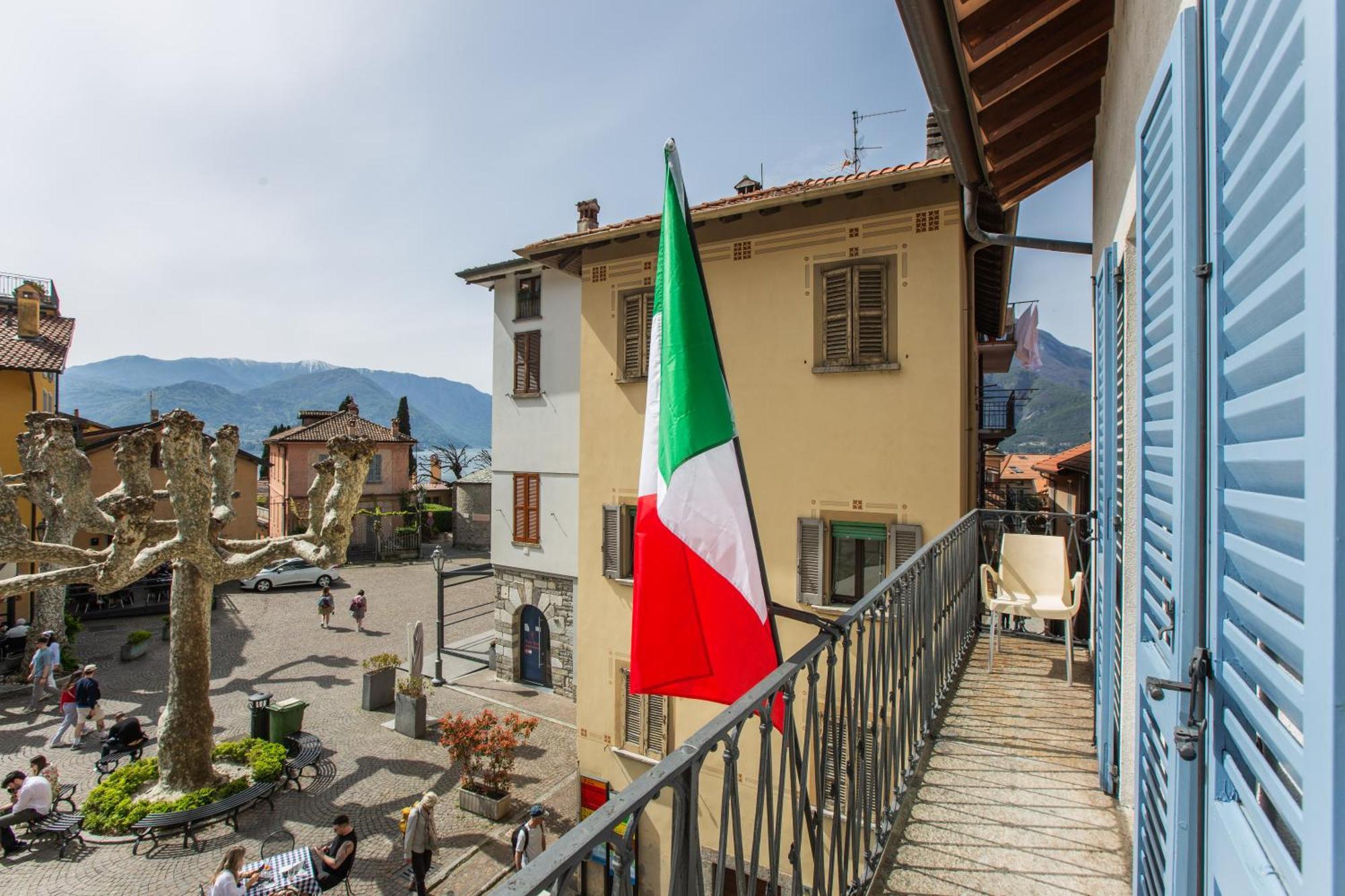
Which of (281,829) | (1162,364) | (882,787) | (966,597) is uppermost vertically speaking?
(1162,364)

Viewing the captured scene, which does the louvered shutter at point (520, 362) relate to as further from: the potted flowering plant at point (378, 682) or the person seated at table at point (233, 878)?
the person seated at table at point (233, 878)

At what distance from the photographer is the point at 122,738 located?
1193cm

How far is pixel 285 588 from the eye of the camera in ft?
92.4

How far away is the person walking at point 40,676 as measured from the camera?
49.1 ft

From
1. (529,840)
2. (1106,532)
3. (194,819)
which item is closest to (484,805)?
(529,840)

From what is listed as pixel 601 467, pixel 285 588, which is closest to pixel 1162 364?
pixel 601 467

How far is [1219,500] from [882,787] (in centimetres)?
242

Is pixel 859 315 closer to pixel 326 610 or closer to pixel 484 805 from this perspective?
pixel 484 805

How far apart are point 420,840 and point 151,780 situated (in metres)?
5.51

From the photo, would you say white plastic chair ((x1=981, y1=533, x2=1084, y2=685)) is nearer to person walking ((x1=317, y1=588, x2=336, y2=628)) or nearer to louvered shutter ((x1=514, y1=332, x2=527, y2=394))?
louvered shutter ((x1=514, y1=332, x2=527, y2=394))

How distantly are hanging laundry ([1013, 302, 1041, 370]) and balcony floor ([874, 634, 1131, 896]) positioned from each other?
8.52 m

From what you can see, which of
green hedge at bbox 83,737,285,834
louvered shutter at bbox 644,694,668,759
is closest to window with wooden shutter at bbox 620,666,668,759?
louvered shutter at bbox 644,694,668,759

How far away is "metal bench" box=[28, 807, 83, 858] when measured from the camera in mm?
9609

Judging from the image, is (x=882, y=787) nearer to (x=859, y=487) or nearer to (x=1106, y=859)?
(x=1106, y=859)
